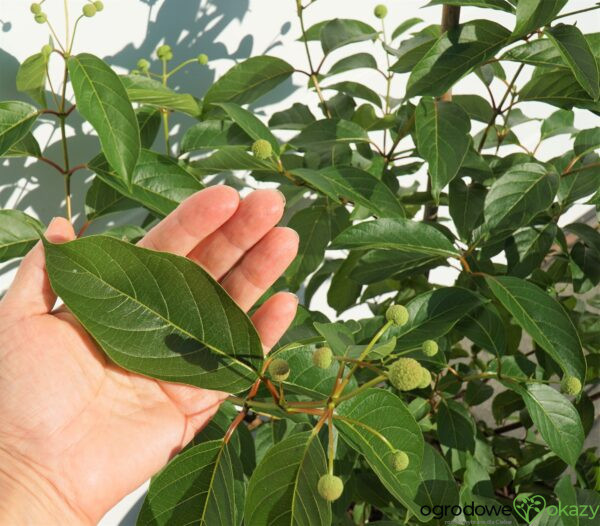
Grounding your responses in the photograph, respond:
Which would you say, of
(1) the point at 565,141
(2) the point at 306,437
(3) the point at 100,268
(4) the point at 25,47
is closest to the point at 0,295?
(4) the point at 25,47

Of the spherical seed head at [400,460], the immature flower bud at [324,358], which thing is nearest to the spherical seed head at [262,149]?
the immature flower bud at [324,358]

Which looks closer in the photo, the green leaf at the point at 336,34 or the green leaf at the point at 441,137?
the green leaf at the point at 441,137

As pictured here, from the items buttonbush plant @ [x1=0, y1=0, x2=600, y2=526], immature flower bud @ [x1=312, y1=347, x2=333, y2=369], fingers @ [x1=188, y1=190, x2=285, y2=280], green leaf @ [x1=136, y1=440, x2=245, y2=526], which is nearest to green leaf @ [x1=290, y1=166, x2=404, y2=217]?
buttonbush plant @ [x1=0, y1=0, x2=600, y2=526]

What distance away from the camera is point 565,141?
8.61ft

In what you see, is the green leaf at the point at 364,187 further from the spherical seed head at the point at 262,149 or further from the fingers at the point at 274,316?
the fingers at the point at 274,316

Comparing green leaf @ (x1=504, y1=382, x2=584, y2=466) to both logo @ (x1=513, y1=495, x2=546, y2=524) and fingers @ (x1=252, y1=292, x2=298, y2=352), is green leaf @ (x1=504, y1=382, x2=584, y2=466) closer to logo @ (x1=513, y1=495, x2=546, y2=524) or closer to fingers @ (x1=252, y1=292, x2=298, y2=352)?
logo @ (x1=513, y1=495, x2=546, y2=524)

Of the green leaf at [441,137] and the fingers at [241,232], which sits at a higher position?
the green leaf at [441,137]

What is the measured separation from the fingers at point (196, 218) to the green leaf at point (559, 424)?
52 centimetres

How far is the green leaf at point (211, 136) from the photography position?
1.12 meters

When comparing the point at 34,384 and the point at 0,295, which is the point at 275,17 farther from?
the point at 34,384

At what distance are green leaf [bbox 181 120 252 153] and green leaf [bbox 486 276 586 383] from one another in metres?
0.51

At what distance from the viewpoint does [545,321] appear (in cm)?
86

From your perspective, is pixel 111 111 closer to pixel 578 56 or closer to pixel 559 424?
pixel 578 56

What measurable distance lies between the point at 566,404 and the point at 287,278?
54cm
